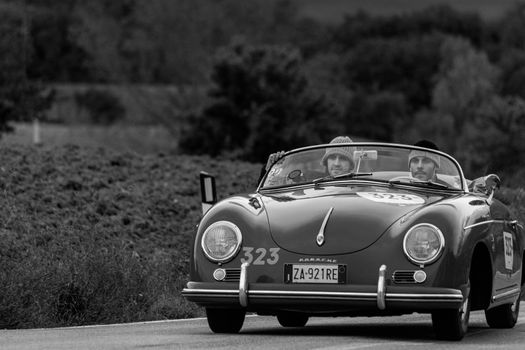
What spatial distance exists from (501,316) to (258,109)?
153 ft

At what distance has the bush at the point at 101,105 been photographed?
11269cm

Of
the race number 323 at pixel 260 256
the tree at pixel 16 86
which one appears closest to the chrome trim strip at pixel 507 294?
the race number 323 at pixel 260 256

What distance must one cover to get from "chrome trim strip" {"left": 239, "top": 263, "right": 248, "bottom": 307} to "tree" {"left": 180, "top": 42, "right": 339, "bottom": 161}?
142 feet

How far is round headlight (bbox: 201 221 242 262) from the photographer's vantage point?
982 centimetres

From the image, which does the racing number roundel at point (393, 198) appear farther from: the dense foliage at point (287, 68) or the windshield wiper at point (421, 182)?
the dense foliage at point (287, 68)

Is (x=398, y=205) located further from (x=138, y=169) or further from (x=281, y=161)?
(x=138, y=169)

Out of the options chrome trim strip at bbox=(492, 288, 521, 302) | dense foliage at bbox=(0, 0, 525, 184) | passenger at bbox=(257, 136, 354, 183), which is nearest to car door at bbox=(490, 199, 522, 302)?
chrome trim strip at bbox=(492, 288, 521, 302)

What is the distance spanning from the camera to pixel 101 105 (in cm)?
11488

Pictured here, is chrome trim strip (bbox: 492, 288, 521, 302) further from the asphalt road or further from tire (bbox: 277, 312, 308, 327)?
tire (bbox: 277, 312, 308, 327)

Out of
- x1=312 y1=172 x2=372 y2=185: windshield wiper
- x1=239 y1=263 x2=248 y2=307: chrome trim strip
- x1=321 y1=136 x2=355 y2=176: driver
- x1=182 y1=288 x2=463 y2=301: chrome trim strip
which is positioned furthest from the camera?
x1=321 y1=136 x2=355 y2=176: driver

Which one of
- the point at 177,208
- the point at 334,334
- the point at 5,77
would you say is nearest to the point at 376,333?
the point at 334,334

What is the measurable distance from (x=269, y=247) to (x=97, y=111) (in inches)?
4166

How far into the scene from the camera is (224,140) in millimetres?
55938

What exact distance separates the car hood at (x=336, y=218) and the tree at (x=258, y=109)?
42842mm
